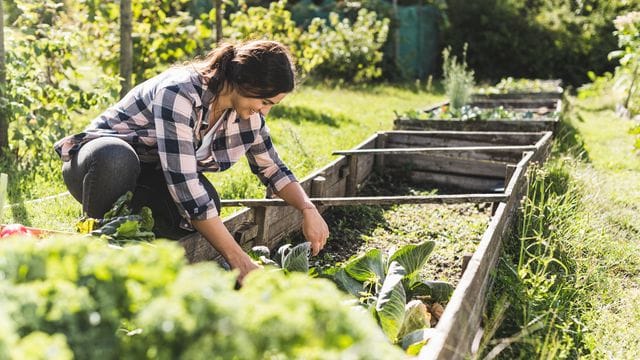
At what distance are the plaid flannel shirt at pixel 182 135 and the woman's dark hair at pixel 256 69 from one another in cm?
12

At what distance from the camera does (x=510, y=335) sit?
2.78 meters

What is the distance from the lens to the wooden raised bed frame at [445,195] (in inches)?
84.7

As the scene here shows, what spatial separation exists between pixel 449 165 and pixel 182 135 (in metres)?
3.27

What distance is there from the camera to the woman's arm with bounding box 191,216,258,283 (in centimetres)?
238

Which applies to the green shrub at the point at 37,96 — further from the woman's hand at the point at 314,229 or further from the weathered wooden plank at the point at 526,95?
the weathered wooden plank at the point at 526,95

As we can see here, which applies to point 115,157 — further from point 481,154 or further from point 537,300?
point 481,154

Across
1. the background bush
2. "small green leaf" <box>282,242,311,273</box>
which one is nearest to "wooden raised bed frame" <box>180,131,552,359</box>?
"small green leaf" <box>282,242,311,273</box>

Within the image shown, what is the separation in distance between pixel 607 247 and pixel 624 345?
1043 mm

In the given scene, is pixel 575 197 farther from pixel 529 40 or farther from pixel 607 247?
pixel 529 40

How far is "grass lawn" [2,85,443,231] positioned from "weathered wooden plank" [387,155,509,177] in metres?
0.61

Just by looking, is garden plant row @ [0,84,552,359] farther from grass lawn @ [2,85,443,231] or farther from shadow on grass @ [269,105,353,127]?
shadow on grass @ [269,105,353,127]

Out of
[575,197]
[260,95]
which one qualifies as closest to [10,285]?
[260,95]

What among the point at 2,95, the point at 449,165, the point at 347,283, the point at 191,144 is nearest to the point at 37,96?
the point at 2,95

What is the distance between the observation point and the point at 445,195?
415cm
